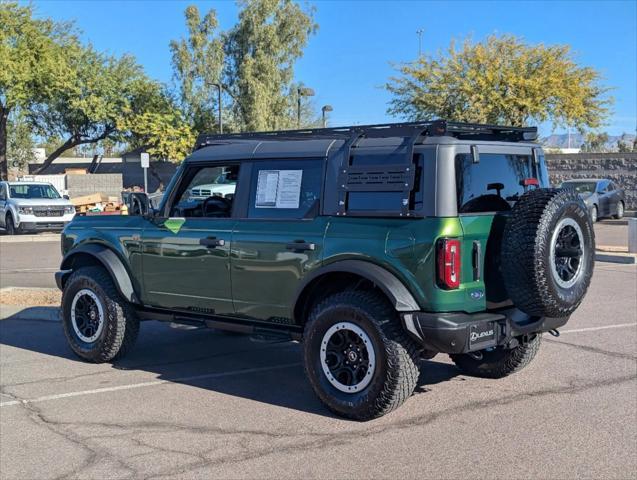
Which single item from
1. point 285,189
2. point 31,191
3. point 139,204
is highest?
point 31,191

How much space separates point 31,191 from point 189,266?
2100 cm

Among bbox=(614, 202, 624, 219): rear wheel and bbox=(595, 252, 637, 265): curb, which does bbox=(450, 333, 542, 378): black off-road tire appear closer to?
bbox=(595, 252, 637, 265): curb

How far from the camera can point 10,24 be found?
3622 centimetres

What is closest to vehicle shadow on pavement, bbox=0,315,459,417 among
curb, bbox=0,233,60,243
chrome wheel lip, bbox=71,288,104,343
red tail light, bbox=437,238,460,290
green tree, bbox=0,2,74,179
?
chrome wheel lip, bbox=71,288,104,343

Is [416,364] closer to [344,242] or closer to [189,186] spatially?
[344,242]

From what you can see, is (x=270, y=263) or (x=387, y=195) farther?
(x=270, y=263)

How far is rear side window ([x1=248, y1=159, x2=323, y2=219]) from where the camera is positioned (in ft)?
19.9

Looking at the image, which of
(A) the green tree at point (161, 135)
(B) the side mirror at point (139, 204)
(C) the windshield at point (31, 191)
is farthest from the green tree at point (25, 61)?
(B) the side mirror at point (139, 204)

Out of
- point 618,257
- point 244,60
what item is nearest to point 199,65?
point 244,60

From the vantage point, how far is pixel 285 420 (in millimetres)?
5652

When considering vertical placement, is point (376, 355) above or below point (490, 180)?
below

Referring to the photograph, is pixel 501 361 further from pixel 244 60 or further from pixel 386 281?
pixel 244 60

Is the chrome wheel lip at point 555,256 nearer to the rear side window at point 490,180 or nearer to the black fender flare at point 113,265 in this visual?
the rear side window at point 490,180

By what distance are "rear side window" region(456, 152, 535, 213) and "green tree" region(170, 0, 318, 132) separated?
1595 inches
